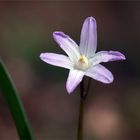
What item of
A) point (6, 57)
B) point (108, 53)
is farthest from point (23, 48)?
point (108, 53)

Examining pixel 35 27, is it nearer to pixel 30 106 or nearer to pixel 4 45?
pixel 4 45

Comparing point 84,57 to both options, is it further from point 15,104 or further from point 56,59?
point 15,104

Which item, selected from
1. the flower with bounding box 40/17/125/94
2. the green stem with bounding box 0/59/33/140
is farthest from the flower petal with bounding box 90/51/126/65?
the green stem with bounding box 0/59/33/140

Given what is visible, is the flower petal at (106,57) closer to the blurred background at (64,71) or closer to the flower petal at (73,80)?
the flower petal at (73,80)

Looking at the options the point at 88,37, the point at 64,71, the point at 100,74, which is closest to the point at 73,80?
the point at 100,74

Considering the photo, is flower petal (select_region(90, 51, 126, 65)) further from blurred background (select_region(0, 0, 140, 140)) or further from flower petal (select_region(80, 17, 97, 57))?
blurred background (select_region(0, 0, 140, 140))
